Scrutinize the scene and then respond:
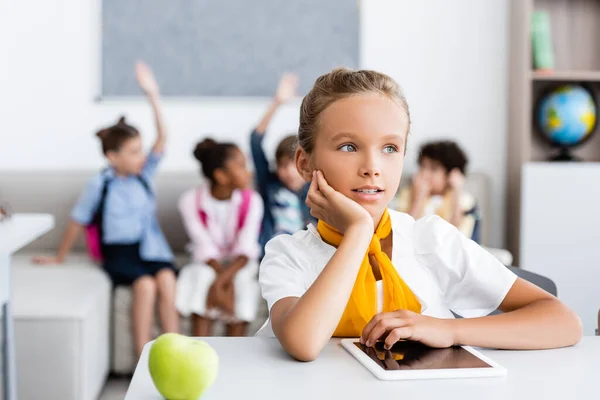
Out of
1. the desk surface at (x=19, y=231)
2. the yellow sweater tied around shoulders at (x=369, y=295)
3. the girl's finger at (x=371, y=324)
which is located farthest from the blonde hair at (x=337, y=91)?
the desk surface at (x=19, y=231)

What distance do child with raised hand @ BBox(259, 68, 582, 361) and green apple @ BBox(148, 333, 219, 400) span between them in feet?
0.62

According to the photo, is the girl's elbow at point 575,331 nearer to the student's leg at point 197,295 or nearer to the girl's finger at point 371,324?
the girl's finger at point 371,324

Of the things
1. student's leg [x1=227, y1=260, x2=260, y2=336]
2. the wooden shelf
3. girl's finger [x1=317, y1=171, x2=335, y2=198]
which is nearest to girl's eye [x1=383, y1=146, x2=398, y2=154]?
girl's finger [x1=317, y1=171, x2=335, y2=198]

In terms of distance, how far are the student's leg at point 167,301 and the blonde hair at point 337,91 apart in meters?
1.88

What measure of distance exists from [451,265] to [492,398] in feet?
1.46

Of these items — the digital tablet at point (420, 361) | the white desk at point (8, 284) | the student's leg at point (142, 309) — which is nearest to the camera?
the digital tablet at point (420, 361)

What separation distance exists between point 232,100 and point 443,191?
1.18m

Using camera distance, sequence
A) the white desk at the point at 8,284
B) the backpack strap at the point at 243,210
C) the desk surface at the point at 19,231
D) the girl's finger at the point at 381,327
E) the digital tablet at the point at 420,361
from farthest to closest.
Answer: the backpack strap at the point at 243,210 → the white desk at the point at 8,284 → the desk surface at the point at 19,231 → the girl's finger at the point at 381,327 → the digital tablet at the point at 420,361

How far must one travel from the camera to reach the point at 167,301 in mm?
3080

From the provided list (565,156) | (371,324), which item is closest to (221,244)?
(565,156)

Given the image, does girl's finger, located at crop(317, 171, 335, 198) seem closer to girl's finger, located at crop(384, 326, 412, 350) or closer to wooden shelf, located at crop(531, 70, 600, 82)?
girl's finger, located at crop(384, 326, 412, 350)

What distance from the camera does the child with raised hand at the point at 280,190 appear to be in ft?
11.1

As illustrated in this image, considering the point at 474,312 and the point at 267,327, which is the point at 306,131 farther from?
the point at 474,312

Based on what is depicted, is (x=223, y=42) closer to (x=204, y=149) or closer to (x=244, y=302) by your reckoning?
(x=204, y=149)
